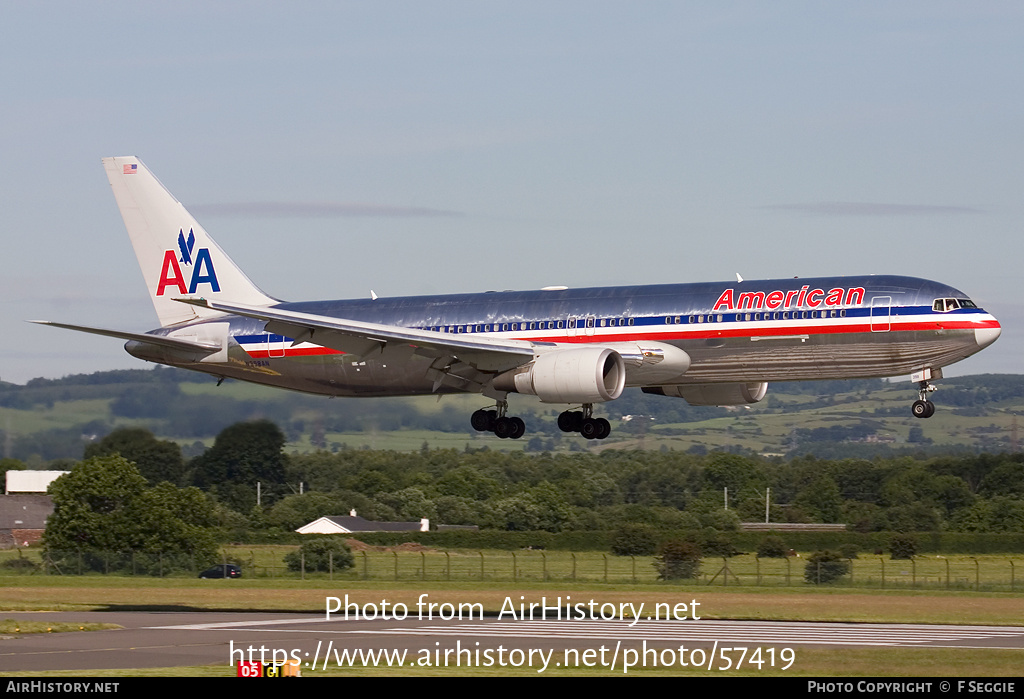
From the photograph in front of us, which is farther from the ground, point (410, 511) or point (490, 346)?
point (490, 346)

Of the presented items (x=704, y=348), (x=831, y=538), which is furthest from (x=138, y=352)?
(x=831, y=538)

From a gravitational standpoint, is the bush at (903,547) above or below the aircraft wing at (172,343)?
below

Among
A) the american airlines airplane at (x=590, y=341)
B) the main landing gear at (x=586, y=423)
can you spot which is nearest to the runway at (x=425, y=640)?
the main landing gear at (x=586, y=423)

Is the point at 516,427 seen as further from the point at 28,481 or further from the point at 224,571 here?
the point at 28,481

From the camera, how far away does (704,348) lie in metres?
43.8

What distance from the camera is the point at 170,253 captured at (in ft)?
183

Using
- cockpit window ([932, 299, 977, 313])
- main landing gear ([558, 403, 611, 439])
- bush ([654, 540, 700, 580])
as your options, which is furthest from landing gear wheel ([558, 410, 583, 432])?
bush ([654, 540, 700, 580])

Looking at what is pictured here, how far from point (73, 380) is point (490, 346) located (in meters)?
28.1

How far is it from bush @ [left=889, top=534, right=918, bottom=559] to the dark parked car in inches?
1501

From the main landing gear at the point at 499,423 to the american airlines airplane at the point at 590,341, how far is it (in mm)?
59

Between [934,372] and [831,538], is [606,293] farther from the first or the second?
[831,538]

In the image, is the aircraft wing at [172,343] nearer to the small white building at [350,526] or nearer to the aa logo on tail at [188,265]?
the aa logo on tail at [188,265]

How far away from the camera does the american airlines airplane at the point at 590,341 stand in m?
42.3

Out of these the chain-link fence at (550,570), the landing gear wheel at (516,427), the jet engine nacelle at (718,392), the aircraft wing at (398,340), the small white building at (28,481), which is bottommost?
the chain-link fence at (550,570)
